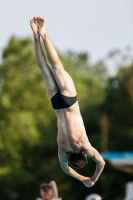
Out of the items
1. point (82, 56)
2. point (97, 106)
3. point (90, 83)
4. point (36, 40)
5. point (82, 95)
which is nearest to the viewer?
point (36, 40)

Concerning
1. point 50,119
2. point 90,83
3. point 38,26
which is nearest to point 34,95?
point 50,119

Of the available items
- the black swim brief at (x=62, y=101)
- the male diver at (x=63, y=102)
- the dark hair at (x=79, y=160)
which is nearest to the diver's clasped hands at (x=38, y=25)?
the male diver at (x=63, y=102)

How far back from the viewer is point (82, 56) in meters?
51.1

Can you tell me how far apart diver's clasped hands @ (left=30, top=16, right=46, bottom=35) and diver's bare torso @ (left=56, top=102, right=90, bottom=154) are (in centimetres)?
118

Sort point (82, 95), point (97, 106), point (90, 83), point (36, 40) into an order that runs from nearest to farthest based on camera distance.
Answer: point (36, 40) → point (97, 106) → point (82, 95) → point (90, 83)

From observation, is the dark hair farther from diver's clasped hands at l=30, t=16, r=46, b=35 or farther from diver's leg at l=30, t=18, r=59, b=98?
diver's clasped hands at l=30, t=16, r=46, b=35

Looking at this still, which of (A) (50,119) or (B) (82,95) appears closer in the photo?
(A) (50,119)

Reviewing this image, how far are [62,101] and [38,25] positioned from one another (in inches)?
45.7

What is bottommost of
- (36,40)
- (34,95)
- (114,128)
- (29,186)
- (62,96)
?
(29,186)

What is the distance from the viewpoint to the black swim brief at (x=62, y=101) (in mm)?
9333

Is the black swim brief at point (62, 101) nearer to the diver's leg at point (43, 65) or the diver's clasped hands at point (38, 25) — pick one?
the diver's leg at point (43, 65)

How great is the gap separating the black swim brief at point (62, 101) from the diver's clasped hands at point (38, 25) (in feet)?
3.14

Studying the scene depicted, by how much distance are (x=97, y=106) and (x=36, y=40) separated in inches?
1023

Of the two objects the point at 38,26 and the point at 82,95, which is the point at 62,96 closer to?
the point at 38,26
